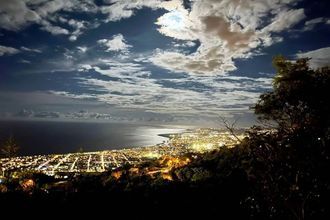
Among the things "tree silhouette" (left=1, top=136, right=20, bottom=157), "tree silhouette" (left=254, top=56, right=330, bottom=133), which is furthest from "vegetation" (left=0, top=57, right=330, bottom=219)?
"tree silhouette" (left=1, top=136, right=20, bottom=157)

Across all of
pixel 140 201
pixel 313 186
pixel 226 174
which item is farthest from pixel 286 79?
pixel 140 201

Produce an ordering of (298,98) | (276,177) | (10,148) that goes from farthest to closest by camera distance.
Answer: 1. (10,148)
2. (298,98)
3. (276,177)

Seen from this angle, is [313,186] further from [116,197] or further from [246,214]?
[116,197]

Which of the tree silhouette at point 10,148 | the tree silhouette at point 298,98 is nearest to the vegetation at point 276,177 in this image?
the tree silhouette at point 298,98

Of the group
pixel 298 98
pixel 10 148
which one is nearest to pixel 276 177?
pixel 298 98

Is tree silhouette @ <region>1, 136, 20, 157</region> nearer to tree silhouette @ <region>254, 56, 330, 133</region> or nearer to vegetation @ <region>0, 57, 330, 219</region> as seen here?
vegetation @ <region>0, 57, 330, 219</region>

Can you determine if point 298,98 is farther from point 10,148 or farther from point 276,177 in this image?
point 10,148

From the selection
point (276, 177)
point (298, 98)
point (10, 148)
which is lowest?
point (10, 148)

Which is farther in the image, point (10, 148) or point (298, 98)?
point (10, 148)
